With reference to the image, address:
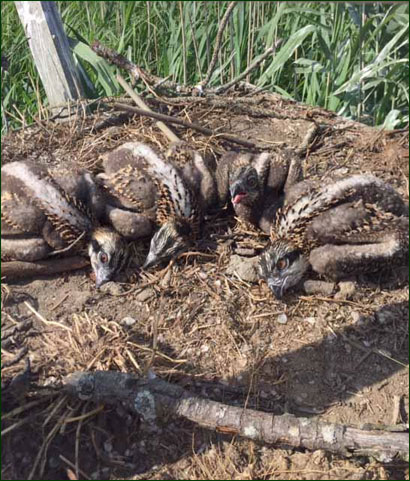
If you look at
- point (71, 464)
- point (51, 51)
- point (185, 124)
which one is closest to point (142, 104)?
point (185, 124)

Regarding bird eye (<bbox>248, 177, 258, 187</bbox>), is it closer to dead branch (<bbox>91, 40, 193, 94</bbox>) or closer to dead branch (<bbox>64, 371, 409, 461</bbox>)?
dead branch (<bbox>91, 40, 193, 94</bbox>)

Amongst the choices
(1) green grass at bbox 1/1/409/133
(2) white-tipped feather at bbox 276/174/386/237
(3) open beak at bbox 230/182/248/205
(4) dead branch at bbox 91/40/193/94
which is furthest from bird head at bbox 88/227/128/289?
(4) dead branch at bbox 91/40/193/94

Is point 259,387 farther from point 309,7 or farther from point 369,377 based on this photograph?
point 309,7

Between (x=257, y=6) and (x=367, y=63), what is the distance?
2.78 feet

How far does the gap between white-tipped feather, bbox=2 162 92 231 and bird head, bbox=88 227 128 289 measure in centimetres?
15

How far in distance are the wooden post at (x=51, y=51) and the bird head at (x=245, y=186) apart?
1164mm

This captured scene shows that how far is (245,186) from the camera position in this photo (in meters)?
3.24

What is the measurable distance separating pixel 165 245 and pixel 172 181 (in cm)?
37

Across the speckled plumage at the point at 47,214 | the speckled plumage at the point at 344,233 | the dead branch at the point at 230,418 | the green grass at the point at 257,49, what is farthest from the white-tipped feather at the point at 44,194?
the speckled plumage at the point at 344,233

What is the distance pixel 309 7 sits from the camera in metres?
3.95

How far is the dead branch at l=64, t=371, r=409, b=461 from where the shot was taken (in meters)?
2.35

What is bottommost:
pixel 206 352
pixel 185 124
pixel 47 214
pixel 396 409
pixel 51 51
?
pixel 396 409

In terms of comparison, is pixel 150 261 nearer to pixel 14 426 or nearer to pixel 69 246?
pixel 69 246

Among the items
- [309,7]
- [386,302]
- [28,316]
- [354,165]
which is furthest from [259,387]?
[309,7]
